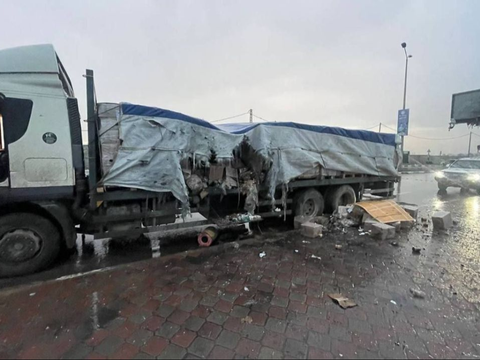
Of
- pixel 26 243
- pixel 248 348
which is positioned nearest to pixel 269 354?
pixel 248 348

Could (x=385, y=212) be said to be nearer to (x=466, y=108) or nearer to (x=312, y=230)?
(x=312, y=230)

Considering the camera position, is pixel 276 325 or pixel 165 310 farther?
pixel 165 310

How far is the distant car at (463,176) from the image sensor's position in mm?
12026

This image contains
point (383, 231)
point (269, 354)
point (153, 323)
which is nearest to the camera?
point (269, 354)

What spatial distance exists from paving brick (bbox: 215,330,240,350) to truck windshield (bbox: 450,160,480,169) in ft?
54.2

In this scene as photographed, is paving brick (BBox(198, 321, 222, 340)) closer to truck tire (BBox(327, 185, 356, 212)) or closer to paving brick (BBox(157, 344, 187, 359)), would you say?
paving brick (BBox(157, 344, 187, 359))

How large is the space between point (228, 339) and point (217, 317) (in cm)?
35

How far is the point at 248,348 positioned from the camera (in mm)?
2223

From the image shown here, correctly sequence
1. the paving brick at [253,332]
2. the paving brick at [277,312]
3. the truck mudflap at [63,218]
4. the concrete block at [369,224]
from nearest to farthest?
the paving brick at [253,332] < the paving brick at [277,312] < the truck mudflap at [63,218] < the concrete block at [369,224]

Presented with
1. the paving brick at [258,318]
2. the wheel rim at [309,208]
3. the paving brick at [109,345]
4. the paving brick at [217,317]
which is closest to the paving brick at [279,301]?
the paving brick at [258,318]

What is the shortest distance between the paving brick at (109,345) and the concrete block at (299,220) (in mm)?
4387

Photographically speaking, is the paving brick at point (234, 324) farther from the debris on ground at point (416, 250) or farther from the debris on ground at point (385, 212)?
the debris on ground at point (385, 212)

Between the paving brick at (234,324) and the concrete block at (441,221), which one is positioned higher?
the concrete block at (441,221)

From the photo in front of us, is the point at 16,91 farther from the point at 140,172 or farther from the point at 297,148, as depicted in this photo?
the point at 297,148
